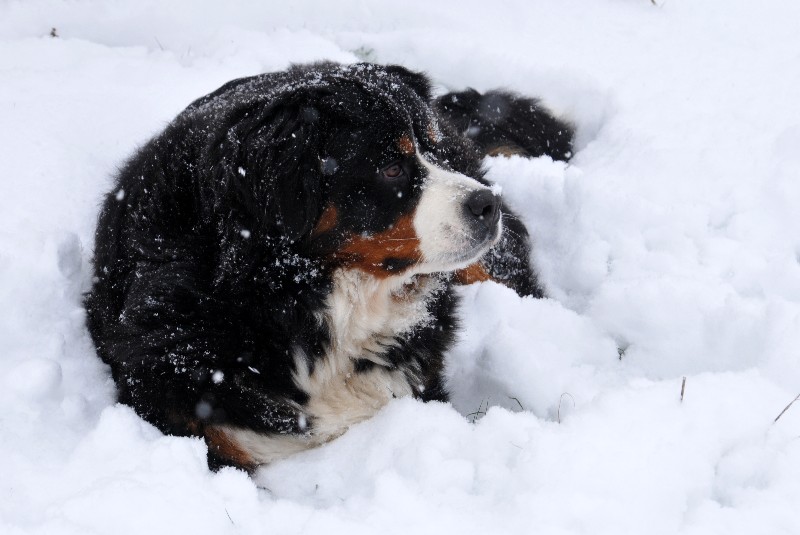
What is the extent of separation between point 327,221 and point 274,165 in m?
0.29

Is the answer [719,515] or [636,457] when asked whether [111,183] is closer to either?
[636,457]

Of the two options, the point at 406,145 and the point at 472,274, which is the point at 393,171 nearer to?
the point at 406,145

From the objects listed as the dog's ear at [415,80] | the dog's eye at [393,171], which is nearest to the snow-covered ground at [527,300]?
the dog's eye at [393,171]

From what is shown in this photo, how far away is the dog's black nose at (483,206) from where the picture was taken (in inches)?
103

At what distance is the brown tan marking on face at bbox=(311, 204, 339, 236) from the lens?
251cm

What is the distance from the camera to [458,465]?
2.26 metres

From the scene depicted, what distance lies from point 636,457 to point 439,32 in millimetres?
4628

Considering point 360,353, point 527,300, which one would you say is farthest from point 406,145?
point 527,300

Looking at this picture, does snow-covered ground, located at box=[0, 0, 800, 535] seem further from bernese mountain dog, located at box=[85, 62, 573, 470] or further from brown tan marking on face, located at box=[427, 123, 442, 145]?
brown tan marking on face, located at box=[427, 123, 442, 145]

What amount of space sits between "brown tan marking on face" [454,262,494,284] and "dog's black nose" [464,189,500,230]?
0.96 metres

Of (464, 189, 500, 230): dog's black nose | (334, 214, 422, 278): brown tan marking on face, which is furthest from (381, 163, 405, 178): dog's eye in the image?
(464, 189, 500, 230): dog's black nose

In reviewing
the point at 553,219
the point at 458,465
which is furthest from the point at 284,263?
the point at 553,219

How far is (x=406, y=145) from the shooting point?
2.61 meters

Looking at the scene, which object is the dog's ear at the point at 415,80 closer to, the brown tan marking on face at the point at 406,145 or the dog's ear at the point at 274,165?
the brown tan marking on face at the point at 406,145
